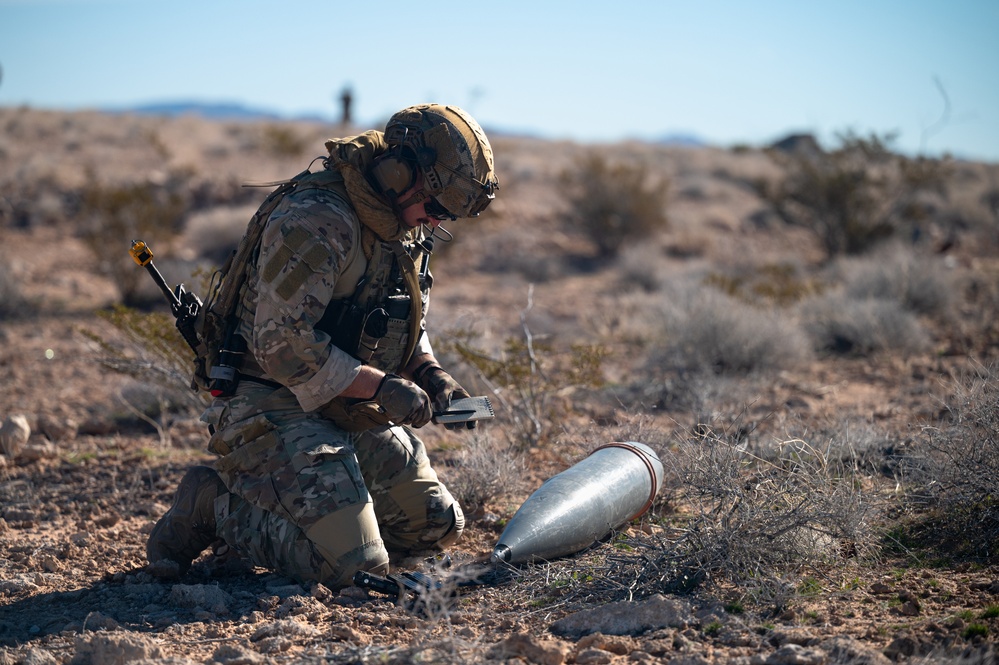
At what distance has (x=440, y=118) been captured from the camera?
344 centimetres

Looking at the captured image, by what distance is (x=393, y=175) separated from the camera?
3.37 meters

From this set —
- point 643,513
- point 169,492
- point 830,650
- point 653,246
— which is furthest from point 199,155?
point 830,650

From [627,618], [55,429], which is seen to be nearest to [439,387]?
[627,618]

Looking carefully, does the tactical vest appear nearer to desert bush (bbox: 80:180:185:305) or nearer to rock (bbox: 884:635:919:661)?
rock (bbox: 884:635:919:661)

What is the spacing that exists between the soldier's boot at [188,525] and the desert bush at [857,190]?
11226 mm

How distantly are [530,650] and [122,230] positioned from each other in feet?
28.8

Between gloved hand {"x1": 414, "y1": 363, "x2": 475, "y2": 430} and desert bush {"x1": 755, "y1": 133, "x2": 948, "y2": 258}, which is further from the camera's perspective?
desert bush {"x1": 755, "y1": 133, "x2": 948, "y2": 258}

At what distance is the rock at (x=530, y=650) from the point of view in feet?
8.48

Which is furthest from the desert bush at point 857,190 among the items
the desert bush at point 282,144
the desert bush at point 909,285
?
the desert bush at point 282,144

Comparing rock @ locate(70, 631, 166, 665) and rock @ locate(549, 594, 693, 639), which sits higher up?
rock @ locate(549, 594, 693, 639)

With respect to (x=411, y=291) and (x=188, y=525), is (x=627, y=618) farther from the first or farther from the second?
(x=188, y=525)

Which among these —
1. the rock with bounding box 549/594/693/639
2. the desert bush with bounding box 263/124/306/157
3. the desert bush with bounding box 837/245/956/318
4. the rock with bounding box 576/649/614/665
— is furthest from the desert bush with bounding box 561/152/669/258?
the rock with bounding box 576/649/614/665

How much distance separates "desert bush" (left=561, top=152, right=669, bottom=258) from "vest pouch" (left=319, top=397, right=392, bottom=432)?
10462 mm

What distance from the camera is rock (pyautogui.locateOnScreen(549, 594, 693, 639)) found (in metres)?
2.81
